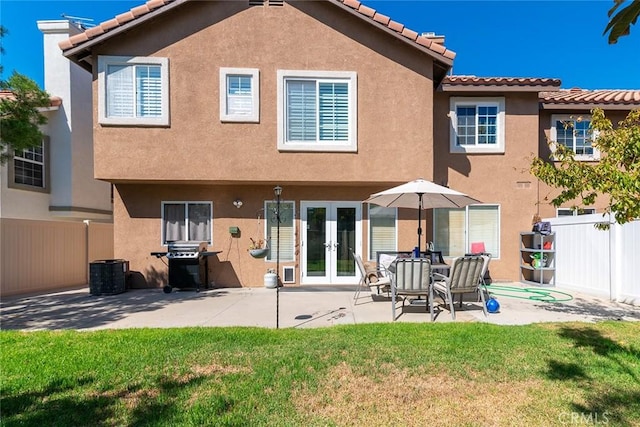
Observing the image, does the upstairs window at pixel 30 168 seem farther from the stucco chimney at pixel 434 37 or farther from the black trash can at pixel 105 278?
the stucco chimney at pixel 434 37

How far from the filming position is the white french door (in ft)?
37.3

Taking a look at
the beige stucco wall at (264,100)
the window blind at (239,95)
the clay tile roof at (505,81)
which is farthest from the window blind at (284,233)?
the clay tile roof at (505,81)

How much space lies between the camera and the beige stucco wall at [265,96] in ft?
32.7

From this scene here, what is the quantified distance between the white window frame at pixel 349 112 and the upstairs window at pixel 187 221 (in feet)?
11.7

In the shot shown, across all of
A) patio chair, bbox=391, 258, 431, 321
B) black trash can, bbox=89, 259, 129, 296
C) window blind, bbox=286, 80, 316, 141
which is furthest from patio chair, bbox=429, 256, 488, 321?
black trash can, bbox=89, 259, 129, 296

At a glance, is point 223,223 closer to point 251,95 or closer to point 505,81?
point 251,95

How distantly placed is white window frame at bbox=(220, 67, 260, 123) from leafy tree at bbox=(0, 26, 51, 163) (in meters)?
4.29

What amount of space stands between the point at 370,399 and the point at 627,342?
4.83 m

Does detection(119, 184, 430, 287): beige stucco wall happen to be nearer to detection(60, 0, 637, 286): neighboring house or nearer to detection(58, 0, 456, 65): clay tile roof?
detection(60, 0, 637, 286): neighboring house

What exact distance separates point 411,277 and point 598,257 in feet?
20.9

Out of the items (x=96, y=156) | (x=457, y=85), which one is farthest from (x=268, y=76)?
(x=457, y=85)

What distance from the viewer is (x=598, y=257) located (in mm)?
9477

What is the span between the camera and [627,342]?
5531mm

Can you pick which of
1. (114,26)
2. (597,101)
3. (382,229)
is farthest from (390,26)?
(597,101)
